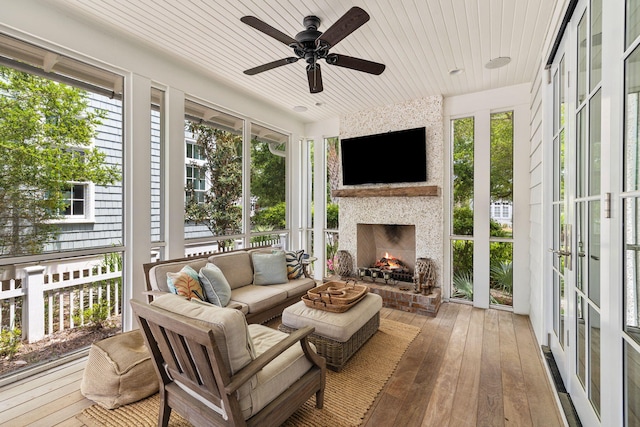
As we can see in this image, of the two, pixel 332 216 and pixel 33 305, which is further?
pixel 332 216

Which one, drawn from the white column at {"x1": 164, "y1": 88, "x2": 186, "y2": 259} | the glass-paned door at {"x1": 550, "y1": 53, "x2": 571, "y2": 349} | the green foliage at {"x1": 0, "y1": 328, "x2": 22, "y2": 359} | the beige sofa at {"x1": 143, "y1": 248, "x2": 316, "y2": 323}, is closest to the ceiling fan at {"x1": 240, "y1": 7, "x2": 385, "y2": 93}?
the white column at {"x1": 164, "y1": 88, "x2": 186, "y2": 259}

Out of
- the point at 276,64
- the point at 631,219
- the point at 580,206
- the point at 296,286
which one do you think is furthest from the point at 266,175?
the point at 631,219

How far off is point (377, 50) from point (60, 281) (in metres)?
3.86

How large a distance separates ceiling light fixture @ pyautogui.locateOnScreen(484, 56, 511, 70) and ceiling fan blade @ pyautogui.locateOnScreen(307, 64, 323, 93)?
2.05 metres

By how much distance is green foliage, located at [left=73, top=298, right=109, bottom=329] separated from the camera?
2.83m

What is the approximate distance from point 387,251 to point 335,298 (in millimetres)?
2476

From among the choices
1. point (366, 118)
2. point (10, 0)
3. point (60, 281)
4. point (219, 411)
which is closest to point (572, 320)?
point (219, 411)

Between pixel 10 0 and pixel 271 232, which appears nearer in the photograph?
pixel 10 0

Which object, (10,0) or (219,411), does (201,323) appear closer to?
(219,411)

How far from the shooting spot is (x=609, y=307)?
125 centimetres

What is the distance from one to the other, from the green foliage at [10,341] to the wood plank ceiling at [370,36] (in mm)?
2785

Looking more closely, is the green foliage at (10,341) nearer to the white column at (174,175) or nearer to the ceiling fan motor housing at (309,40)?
the white column at (174,175)

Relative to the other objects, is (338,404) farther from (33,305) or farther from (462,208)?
(462,208)

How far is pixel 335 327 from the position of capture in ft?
8.05
